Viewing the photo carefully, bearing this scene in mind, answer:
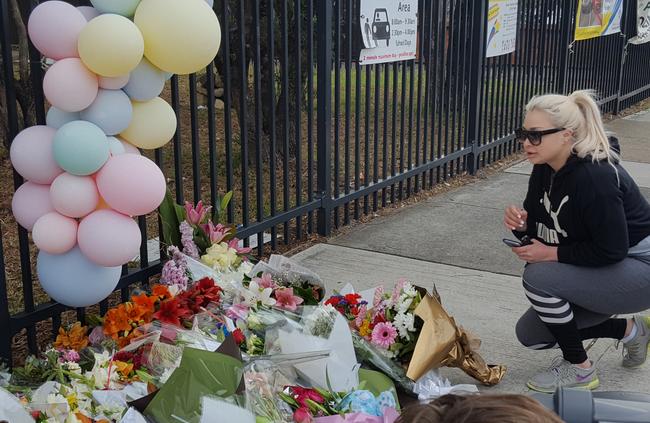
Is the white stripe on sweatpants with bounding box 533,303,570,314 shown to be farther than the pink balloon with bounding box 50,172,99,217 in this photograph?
Yes

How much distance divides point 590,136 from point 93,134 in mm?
2002

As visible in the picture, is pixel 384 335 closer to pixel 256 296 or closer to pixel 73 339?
pixel 256 296

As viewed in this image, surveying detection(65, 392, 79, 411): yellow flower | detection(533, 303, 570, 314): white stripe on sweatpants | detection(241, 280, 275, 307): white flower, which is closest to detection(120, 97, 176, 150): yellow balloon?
detection(241, 280, 275, 307): white flower

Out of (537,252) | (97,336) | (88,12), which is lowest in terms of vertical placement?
(97,336)

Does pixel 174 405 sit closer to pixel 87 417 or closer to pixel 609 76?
pixel 87 417

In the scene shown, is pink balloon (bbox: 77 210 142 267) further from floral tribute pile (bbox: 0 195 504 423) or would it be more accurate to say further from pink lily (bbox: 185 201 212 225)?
pink lily (bbox: 185 201 212 225)

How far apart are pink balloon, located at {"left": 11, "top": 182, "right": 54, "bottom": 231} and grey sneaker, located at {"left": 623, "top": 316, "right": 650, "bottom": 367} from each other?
261cm

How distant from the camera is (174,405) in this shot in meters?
2.22

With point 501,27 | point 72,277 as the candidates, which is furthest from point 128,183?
point 501,27

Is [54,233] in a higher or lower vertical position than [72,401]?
higher

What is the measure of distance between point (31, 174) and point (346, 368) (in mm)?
1321

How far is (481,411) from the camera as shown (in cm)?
112

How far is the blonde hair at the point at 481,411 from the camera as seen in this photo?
43.6 inches

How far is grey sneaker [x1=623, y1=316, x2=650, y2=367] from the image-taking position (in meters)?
3.65
